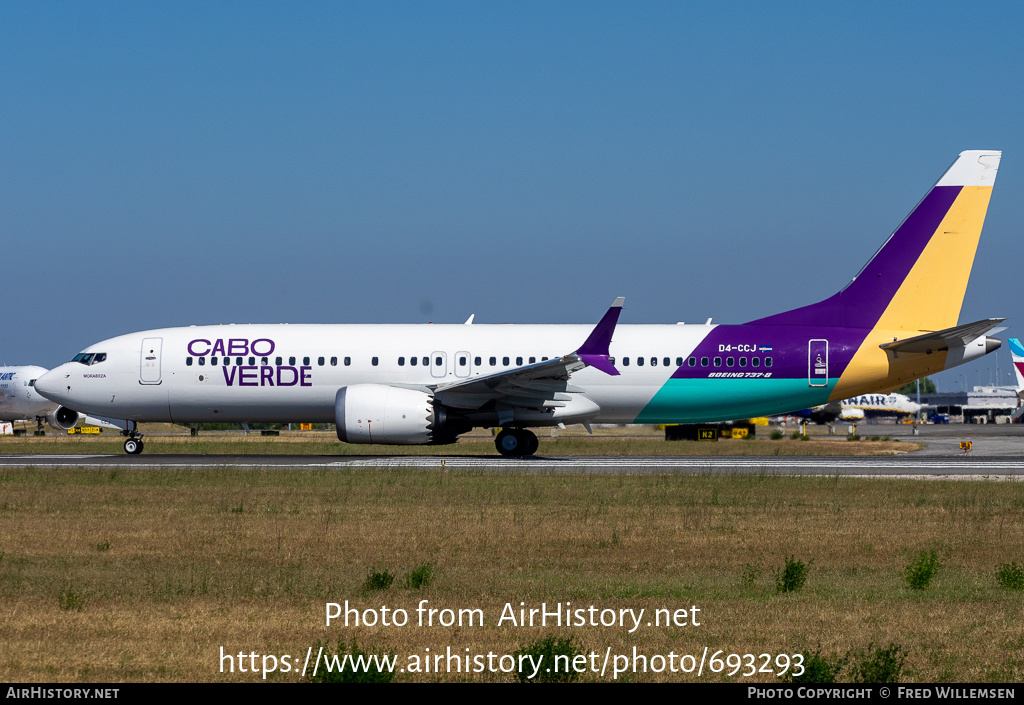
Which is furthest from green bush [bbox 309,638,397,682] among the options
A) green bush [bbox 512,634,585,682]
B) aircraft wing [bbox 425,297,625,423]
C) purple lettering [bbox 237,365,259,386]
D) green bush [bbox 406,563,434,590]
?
purple lettering [bbox 237,365,259,386]

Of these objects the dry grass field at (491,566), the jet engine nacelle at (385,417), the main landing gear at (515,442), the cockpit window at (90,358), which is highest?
the cockpit window at (90,358)

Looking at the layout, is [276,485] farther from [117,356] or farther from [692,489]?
[117,356]

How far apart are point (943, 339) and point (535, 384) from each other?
11.9 m

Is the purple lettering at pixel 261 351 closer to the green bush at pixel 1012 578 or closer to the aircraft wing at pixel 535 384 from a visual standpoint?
the aircraft wing at pixel 535 384

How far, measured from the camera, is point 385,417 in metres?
31.3

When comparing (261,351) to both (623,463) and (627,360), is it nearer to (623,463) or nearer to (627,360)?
(627,360)

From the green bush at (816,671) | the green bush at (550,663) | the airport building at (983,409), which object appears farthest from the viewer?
the airport building at (983,409)

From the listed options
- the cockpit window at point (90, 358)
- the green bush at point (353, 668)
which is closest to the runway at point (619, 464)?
the cockpit window at point (90, 358)

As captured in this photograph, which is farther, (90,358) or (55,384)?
(55,384)

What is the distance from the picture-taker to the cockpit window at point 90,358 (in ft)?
113

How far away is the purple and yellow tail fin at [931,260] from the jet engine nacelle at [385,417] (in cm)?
1301

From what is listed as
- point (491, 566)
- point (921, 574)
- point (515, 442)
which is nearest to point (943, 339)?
point (515, 442)

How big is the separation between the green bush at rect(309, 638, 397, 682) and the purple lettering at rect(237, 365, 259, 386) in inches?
1009

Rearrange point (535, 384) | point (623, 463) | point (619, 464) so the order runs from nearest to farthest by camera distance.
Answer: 1. point (619, 464)
2. point (623, 463)
3. point (535, 384)
